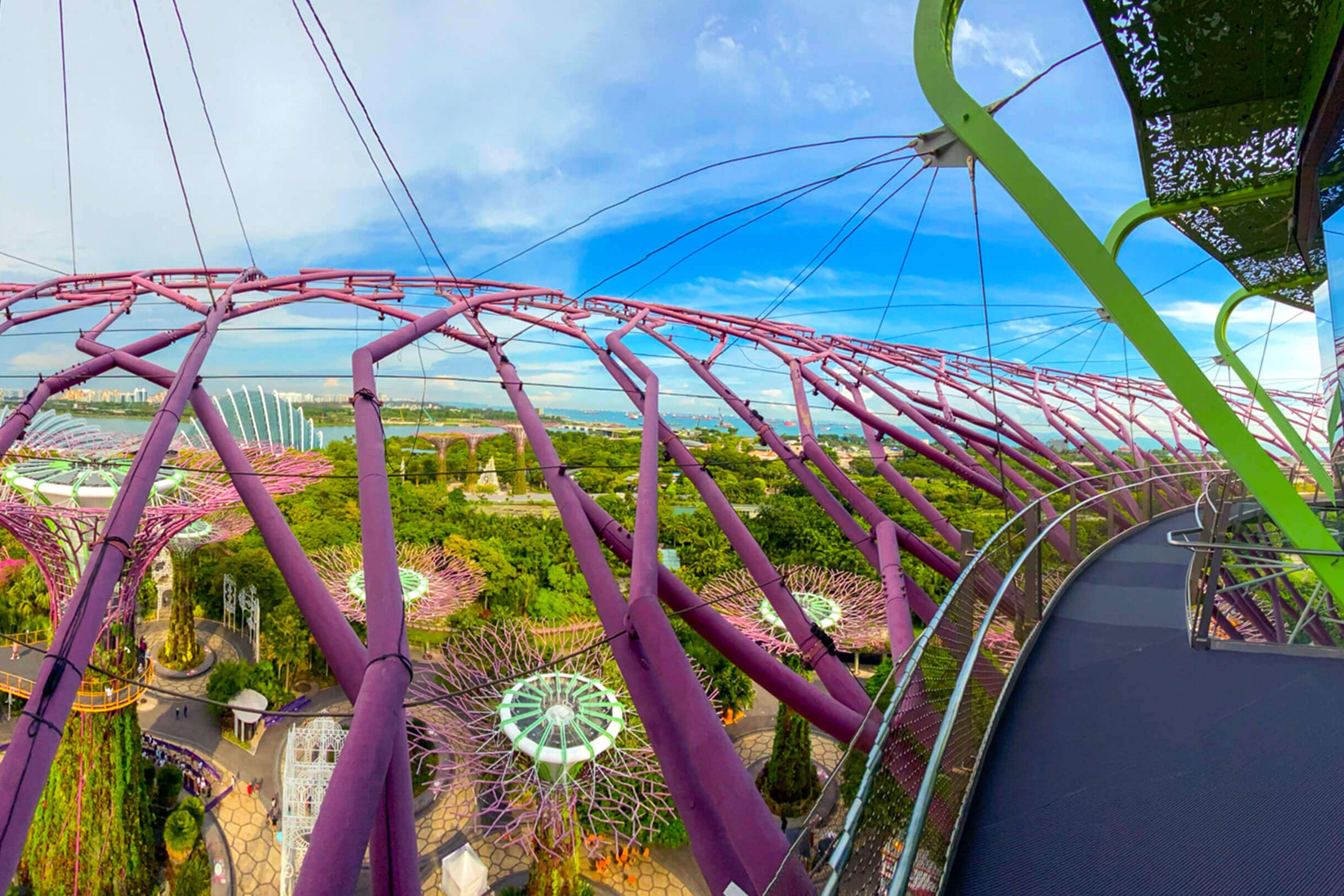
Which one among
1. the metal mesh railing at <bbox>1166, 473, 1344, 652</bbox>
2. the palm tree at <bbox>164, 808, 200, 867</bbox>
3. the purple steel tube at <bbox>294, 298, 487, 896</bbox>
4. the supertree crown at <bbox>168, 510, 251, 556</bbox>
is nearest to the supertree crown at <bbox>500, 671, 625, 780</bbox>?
the palm tree at <bbox>164, 808, 200, 867</bbox>

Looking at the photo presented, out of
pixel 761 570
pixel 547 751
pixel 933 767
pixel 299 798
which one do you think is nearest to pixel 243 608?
pixel 299 798

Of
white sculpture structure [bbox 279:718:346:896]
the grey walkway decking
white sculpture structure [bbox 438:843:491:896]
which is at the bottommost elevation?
white sculpture structure [bbox 438:843:491:896]

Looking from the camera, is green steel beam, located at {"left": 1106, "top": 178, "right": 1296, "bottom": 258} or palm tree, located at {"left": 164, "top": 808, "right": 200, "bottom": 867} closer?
green steel beam, located at {"left": 1106, "top": 178, "right": 1296, "bottom": 258}

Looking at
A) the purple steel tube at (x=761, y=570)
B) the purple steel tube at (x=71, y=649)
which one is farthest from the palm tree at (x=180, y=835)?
the purple steel tube at (x=761, y=570)

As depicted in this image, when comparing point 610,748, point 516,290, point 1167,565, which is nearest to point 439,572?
point 610,748

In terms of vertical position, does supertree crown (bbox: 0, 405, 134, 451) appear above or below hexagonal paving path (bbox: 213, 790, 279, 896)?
above

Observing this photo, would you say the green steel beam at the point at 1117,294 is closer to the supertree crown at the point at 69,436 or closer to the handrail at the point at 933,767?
the handrail at the point at 933,767

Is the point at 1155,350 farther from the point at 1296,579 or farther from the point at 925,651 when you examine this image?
the point at 1296,579

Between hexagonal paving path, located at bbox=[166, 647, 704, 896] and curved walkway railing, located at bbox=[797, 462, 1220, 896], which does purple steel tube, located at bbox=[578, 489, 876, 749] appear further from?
hexagonal paving path, located at bbox=[166, 647, 704, 896]
